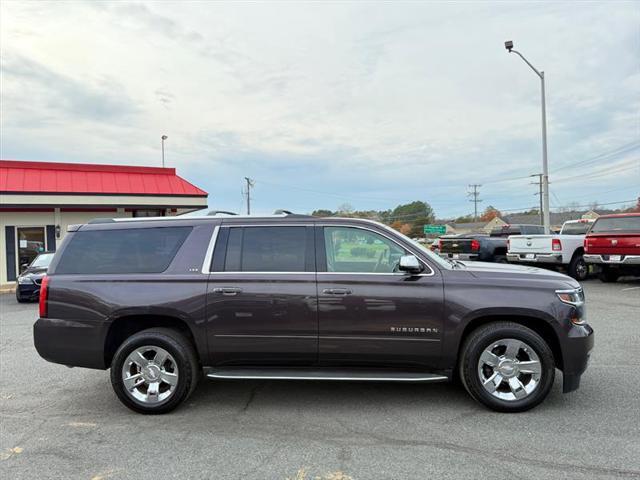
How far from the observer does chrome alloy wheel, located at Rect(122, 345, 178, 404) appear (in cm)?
445

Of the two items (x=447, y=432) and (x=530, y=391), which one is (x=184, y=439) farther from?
(x=530, y=391)

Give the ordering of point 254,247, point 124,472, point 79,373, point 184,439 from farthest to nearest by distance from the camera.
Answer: point 79,373, point 254,247, point 184,439, point 124,472

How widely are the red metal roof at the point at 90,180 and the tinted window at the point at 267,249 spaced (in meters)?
15.3

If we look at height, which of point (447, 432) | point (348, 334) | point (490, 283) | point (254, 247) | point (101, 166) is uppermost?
point (101, 166)

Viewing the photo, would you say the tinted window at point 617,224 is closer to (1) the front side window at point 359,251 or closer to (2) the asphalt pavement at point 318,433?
(2) the asphalt pavement at point 318,433

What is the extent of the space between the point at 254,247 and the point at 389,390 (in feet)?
6.71

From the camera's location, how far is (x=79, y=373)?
581 centimetres

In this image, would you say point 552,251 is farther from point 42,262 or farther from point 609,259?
point 42,262

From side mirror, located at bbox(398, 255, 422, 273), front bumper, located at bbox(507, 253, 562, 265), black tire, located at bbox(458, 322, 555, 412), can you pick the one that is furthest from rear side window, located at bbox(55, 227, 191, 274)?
front bumper, located at bbox(507, 253, 562, 265)

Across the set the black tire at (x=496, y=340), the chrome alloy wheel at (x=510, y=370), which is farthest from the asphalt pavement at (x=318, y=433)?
the chrome alloy wheel at (x=510, y=370)

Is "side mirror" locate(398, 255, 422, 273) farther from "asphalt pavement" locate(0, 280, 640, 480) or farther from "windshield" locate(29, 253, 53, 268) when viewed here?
"windshield" locate(29, 253, 53, 268)

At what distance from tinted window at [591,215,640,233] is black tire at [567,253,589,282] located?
49.8 inches

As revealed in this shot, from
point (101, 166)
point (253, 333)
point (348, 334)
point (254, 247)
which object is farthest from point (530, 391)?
point (101, 166)

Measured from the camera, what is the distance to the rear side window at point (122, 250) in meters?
4.67
